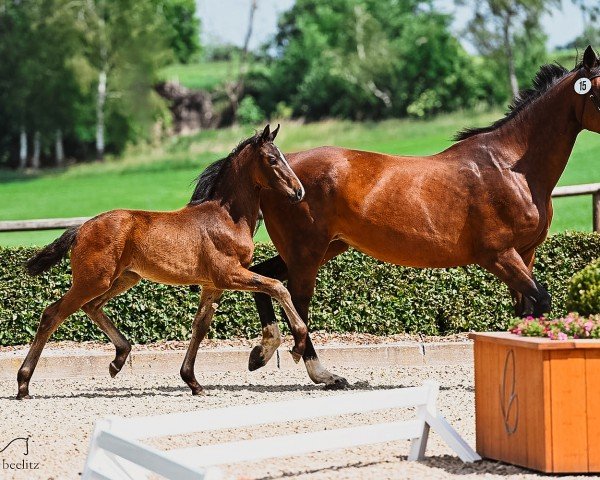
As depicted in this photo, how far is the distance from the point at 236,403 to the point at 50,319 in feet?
5.37

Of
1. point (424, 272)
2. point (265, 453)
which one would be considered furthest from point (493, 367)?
point (424, 272)

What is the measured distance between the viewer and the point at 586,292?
6.23 m

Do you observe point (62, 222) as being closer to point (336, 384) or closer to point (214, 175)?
point (214, 175)

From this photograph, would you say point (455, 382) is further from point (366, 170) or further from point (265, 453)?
point (265, 453)

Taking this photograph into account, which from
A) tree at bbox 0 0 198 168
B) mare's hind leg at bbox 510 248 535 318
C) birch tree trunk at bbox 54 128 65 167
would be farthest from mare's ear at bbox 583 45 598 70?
birch tree trunk at bbox 54 128 65 167

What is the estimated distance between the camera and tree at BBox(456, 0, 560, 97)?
48156 millimetres

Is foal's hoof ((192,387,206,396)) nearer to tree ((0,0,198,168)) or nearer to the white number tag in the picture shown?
the white number tag

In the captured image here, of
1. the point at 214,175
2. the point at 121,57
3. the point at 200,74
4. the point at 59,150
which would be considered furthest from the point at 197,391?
the point at 200,74

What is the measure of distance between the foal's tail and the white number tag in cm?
413

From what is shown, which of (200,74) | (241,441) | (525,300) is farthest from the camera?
(200,74)

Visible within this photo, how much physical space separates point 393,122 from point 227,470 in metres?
40.4

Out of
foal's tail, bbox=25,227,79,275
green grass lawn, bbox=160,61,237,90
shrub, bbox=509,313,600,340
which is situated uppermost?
green grass lawn, bbox=160,61,237,90

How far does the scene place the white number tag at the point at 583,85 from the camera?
8.38 m

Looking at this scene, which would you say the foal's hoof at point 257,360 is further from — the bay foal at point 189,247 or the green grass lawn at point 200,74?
the green grass lawn at point 200,74
